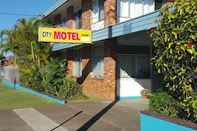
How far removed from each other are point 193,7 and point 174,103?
2332 millimetres

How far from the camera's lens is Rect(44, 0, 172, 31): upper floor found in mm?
19766

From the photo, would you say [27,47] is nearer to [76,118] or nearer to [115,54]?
[115,54]

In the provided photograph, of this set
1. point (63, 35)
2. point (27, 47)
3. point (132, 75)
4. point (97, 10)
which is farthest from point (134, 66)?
point (27, 47)

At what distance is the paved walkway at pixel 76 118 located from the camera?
12.2 meters

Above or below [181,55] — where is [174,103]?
below

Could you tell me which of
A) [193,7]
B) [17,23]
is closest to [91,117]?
[193,7]

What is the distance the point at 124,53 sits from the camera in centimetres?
2025

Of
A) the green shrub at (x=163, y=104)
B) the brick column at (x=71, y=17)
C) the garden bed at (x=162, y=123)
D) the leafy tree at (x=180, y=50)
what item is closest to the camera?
the leafy tree at (x=180, y=50)

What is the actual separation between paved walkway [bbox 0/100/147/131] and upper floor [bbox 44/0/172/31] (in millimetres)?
4442

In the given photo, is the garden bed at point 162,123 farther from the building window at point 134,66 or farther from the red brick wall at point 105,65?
the building window at point 134,66

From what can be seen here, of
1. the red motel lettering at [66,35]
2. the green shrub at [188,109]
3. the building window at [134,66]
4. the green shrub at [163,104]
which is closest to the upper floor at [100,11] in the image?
the red motel lettering at [66,35]

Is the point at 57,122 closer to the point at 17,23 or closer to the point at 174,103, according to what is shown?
the point at 174,103

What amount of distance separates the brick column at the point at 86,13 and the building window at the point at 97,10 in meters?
0.41

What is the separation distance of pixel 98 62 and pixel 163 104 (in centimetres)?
1205
